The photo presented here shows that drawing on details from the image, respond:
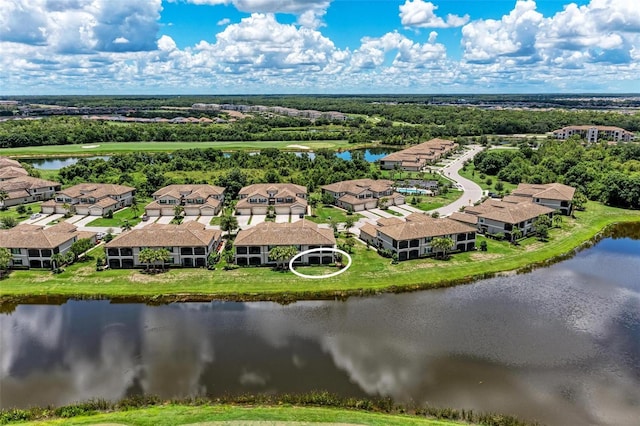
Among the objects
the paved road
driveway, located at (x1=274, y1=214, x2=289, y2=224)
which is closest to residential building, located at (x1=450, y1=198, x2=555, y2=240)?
the paved road

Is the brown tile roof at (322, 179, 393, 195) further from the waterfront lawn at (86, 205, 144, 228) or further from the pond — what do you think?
the pond

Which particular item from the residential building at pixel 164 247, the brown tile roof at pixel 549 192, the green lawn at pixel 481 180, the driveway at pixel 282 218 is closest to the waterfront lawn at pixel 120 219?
the residential building at pixel 164 247

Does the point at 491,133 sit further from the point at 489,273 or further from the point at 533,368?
the point at 533,368

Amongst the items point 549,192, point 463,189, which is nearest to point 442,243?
point 549,192

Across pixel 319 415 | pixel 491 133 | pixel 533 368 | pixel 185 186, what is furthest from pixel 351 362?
pixel 491 133

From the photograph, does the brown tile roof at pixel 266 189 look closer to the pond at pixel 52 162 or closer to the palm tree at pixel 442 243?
the palm tree at pixel 442 243

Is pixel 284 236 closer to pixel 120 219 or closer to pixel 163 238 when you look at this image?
pixel 163 238
